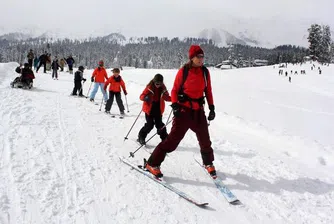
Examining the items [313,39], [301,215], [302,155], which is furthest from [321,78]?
[301,215]

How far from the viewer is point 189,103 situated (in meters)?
4.78

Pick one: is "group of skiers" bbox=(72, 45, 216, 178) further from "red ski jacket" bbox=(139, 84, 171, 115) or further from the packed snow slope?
"red ski jacket" bbox=(139, 84, 171, 115)

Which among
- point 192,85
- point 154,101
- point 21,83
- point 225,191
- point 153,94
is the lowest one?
point 225,191

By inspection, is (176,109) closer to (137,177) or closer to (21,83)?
(137,177)

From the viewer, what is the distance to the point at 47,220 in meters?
3.32

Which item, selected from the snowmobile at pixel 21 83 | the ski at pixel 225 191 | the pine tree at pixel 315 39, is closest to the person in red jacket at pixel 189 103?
the ski at pixel 225 191

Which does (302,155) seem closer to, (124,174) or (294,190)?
(294,190)

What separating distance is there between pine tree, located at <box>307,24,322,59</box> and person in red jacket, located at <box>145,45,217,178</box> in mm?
91857

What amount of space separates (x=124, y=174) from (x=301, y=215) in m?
2.85

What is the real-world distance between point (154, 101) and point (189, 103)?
6.40 ft

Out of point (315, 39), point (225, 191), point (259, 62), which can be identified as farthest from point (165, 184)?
point (259, 62)

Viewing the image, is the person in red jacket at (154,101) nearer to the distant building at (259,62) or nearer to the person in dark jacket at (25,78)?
the person in dark jacket at (25,78)

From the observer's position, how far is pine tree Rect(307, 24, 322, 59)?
274 ft

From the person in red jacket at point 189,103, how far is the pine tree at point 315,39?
91.9 metres
